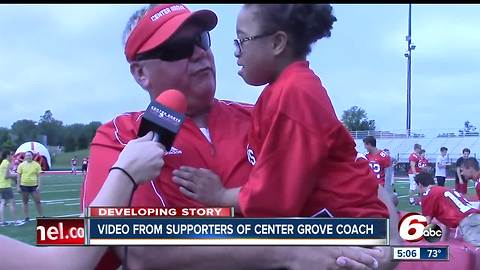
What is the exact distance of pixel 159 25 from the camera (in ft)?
4.32

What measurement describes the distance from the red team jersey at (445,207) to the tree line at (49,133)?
3.04 feet

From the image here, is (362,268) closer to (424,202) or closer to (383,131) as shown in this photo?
(383,131)

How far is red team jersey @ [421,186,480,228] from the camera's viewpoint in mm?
1936

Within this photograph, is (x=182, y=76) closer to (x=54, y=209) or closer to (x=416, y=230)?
(x=416, y=230)

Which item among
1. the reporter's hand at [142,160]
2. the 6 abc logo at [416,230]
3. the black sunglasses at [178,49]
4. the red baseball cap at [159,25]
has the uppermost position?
the red baseball cap at [159,25]

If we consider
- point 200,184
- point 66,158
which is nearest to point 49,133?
point 66,158

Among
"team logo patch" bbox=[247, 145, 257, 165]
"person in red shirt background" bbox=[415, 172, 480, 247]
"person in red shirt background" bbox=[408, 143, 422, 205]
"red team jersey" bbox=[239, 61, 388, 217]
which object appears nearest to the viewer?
"red team jersey" bbox=[239, 61, 388, 217]

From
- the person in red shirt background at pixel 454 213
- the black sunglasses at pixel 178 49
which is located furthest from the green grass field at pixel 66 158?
the person in red shirt background at pixel 454 213

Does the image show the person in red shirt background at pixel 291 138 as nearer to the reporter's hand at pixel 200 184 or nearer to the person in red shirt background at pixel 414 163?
the reporter's hand at pixel 200 184

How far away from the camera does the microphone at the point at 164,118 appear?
1237mm

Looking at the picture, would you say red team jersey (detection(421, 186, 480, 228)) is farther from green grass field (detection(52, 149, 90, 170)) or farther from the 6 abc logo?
green grass field (detection(52, 149, 90, 170))

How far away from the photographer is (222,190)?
1289mm

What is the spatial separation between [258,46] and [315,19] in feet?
0.40

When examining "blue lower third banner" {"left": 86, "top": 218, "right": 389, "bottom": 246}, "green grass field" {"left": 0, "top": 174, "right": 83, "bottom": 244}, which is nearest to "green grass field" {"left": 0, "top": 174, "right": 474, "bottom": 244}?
"green grass field" {"left": 0, "top": 174, "right": 83, "bottom": 244}
